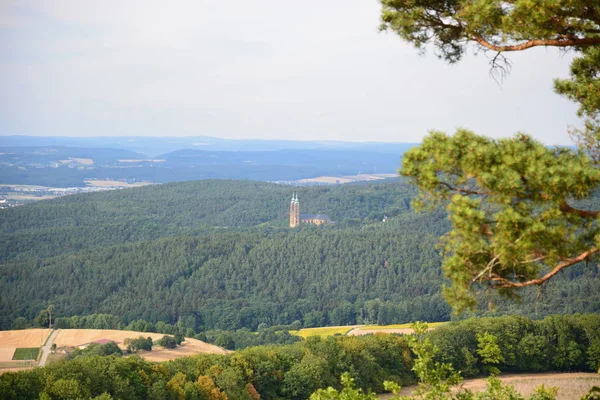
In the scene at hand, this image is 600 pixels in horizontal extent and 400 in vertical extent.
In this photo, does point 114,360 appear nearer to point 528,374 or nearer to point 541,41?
point 528,374

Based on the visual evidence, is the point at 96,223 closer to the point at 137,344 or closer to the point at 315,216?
the point at 315,216

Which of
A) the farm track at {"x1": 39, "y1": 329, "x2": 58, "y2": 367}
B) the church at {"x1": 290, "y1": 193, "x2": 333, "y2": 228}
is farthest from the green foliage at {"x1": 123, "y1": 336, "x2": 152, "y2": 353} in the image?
the church at {"x1": 290, "y1": 193, "x2": 333, "y2": 228}

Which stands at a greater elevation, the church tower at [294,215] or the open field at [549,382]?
the open field at [549,382]

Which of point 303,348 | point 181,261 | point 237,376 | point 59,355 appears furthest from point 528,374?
point 181,261

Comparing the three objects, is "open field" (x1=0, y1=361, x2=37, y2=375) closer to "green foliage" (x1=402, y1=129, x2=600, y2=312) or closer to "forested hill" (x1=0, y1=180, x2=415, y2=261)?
"green foliage" (x1=402, y1=129, x2=600, y2=312)

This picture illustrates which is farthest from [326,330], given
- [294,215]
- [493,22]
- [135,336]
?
[294,215]

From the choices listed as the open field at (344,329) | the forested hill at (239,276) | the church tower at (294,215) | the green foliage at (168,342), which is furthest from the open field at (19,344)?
the church tower at (294,215)

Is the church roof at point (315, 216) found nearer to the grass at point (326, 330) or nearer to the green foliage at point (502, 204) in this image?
the grass at point (326, 330)
